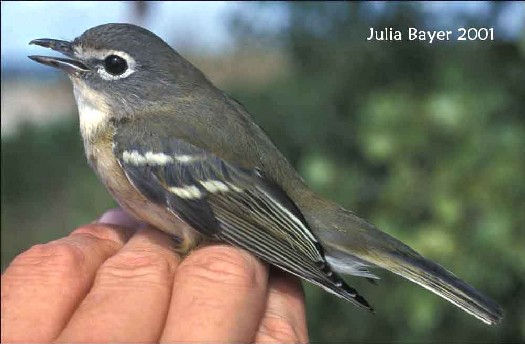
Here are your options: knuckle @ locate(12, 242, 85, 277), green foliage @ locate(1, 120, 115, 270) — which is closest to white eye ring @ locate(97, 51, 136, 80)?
knuckle @ locate(12, 242, 85, 277)

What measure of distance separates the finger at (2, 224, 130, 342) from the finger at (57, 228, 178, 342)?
6 cm

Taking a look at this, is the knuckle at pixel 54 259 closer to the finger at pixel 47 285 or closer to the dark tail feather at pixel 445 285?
the finger at pixel 47 285

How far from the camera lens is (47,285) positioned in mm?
1886

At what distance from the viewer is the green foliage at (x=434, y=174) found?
300cm

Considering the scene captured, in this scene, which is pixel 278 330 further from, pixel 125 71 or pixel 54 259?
pixel 125 71

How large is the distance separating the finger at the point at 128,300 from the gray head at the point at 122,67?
32.9 inches

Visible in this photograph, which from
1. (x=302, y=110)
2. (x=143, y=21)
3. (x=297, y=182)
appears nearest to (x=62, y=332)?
(x=297, y=182)

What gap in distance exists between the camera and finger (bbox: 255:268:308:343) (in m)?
2.02

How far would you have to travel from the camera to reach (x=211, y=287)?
1.90 m

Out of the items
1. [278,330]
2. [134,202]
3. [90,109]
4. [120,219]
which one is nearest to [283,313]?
[278,330]

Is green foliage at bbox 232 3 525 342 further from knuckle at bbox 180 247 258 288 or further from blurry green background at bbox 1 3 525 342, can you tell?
knuckle at bbox 180 247 258 288

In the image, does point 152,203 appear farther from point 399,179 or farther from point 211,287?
point 399,179

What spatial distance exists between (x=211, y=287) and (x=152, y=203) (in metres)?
0.65

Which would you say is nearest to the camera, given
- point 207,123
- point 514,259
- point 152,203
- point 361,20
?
point 152,203
